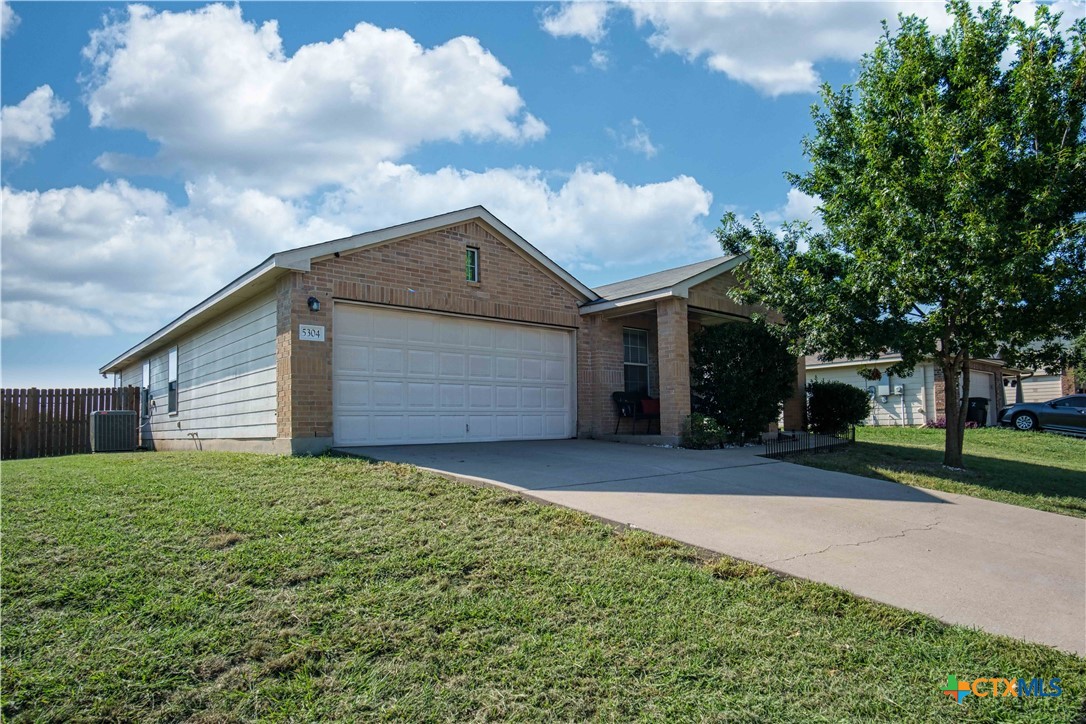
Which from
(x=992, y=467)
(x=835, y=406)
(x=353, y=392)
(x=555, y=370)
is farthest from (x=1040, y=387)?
(x=353, y=392)

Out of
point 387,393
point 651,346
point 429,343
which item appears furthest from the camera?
point 651,346

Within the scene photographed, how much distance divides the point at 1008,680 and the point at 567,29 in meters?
9.12

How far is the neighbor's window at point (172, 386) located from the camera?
16141 mm

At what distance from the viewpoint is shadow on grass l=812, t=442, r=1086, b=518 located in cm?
911

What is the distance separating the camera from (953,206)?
9.03m

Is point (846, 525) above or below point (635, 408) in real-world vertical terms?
below

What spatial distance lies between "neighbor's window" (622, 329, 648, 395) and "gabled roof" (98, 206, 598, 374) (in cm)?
157

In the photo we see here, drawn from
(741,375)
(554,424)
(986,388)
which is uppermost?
(741,375)

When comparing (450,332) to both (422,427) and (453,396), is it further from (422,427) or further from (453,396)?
(422,427)

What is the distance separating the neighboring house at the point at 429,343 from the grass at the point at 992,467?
2.87 meters

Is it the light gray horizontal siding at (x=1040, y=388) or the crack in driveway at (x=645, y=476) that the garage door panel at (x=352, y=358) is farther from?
the light gray horizontal siding at (x=1040, y=388)

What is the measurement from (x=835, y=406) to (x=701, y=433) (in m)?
5.56

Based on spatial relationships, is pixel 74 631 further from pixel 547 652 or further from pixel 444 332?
pixel 444 332

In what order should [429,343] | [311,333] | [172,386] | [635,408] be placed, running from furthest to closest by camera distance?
[172,386] → [635,408] → [429,343] → [311,333]
